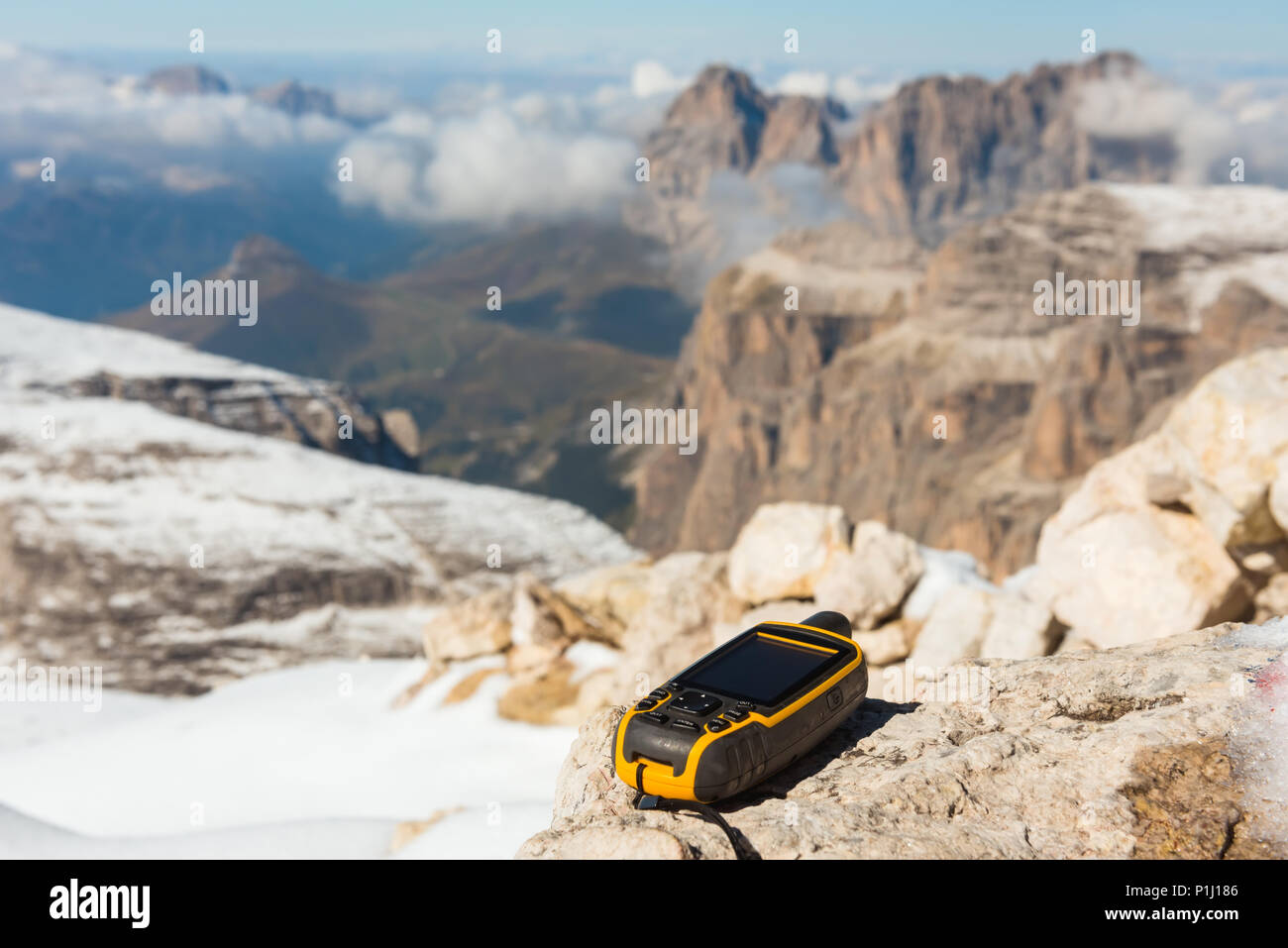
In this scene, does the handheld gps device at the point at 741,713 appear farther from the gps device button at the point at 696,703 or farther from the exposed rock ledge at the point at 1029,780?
the exposed rock ledge at the point at 1029,780

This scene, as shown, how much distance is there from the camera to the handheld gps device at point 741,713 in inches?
211

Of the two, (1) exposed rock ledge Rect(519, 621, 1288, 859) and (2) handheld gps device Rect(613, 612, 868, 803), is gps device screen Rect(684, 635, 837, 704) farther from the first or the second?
(1) exposed rock ledge Rect(519, 621, 1288, 859)

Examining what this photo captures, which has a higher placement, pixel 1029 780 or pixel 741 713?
pixel 741 713

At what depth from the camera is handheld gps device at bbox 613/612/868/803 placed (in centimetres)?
536

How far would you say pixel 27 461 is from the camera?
79.9 m

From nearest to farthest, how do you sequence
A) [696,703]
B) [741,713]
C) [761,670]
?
[741,713], [696,703], [761,670]

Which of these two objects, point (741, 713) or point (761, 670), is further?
point (761, 670)

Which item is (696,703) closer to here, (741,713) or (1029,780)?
(741,713)

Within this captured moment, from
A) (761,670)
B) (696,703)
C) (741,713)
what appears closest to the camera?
(741,713)

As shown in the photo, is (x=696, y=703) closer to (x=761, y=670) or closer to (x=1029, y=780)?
(x=761, y=670)

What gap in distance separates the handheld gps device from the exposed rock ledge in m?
0.21

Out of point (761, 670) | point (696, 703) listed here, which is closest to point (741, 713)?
point (696, 703)

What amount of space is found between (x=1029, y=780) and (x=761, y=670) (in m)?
1.67

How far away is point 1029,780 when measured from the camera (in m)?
5.75
